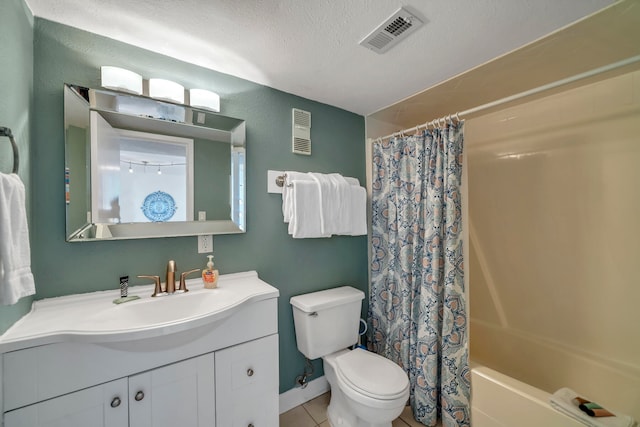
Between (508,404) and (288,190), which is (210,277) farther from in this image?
(508,404)

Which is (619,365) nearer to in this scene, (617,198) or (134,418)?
(617,198)

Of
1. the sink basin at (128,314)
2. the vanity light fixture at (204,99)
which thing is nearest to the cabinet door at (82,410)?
the sink basin at (128,314)

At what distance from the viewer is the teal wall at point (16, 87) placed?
856 mm

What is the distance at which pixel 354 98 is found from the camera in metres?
1.91

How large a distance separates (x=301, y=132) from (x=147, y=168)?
1.02 m

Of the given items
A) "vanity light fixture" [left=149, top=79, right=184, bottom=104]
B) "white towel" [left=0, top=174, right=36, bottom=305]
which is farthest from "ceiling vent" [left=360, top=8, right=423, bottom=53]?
"white towel" [left=0, top=174, right=36, bottom=305]

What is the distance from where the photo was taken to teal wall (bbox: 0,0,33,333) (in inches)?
33.7

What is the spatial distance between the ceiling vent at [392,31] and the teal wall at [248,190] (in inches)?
28.8

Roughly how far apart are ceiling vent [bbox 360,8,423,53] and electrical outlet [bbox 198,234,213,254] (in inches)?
55.1

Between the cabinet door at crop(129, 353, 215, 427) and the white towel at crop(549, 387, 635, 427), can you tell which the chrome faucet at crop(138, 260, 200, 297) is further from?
the white towel at crop(549, 387, 635, 427)

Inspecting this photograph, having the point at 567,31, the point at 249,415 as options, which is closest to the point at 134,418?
the point at 249,415

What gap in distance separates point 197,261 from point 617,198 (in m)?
2.67

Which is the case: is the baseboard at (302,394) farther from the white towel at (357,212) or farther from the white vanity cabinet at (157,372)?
the white towel at (357,212)

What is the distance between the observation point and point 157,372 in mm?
1034
